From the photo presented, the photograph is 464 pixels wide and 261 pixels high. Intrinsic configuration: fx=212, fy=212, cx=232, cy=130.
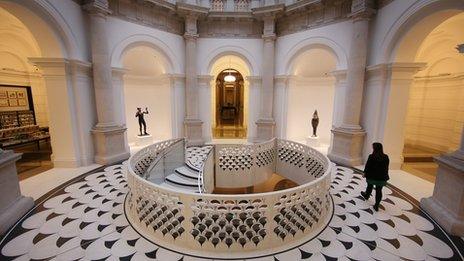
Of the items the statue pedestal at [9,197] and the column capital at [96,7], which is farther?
the column capital at [96,7]

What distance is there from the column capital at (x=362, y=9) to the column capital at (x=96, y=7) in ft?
25.4

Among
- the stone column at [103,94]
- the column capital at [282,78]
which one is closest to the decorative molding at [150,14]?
the stone column at [103,94]

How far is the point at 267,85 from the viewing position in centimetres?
969

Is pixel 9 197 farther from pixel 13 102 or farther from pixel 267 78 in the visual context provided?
pixel 267 78

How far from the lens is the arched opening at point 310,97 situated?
9820mm

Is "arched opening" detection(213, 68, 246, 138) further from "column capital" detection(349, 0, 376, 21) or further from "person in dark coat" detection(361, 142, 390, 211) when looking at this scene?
"person in dark coat" detection(361, 142, 390, 211)

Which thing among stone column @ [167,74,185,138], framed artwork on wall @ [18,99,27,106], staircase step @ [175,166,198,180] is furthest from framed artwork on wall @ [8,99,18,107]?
staircase step @ [175,166,198,180]

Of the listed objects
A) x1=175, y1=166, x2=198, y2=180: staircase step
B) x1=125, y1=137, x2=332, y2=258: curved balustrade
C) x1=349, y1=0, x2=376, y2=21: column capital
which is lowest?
x1=175, y1=166, x2=198, y2=180: staircase step

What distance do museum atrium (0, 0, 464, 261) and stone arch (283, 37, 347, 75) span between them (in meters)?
0.04

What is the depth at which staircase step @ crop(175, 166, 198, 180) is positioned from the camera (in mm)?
6406

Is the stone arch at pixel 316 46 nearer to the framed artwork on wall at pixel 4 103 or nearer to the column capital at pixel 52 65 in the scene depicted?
the column capital at pixel 52 65

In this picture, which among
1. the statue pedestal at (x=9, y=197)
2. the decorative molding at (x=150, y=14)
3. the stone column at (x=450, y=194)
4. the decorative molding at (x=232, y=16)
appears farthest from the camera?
the decorative molding at (x=232, y=16)

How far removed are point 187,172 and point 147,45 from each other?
5.43 metres

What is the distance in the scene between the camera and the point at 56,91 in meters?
6.21
